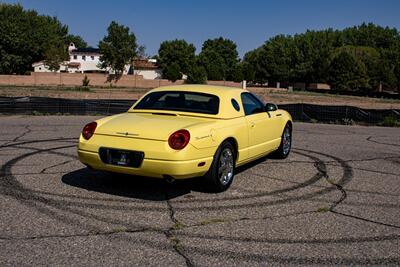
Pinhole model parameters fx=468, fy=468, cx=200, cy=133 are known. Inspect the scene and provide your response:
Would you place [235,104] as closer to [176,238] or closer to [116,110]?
[176,238]

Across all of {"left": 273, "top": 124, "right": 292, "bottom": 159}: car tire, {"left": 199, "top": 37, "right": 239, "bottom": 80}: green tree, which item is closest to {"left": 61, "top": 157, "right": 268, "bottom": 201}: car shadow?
{"left": 273, "top": 124, "right": 292, "bottom": 159}: car tire

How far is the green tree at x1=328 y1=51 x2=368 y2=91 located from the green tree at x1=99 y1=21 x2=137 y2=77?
3772 cm

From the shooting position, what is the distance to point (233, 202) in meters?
5.83

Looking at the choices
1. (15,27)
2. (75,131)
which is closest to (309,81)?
(15,27)

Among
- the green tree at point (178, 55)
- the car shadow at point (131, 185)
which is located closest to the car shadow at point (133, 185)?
the car shadow at point (131, 185)

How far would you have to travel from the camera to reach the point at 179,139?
18.4ft

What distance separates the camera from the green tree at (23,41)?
81.7m

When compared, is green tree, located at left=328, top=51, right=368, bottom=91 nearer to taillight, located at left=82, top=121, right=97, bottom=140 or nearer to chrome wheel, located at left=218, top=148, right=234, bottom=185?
chrome wheel, located at left=218, top=148, right=234, bottom=185

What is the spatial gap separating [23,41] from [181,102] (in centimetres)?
8520

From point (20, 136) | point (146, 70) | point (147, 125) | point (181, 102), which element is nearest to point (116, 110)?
point (20, 136)

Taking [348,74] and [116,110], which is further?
[348,74]

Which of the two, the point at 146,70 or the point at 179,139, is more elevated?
the point at 146,70

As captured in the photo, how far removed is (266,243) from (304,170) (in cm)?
371

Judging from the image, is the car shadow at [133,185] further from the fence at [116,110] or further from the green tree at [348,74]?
the green tree at [348,74]
